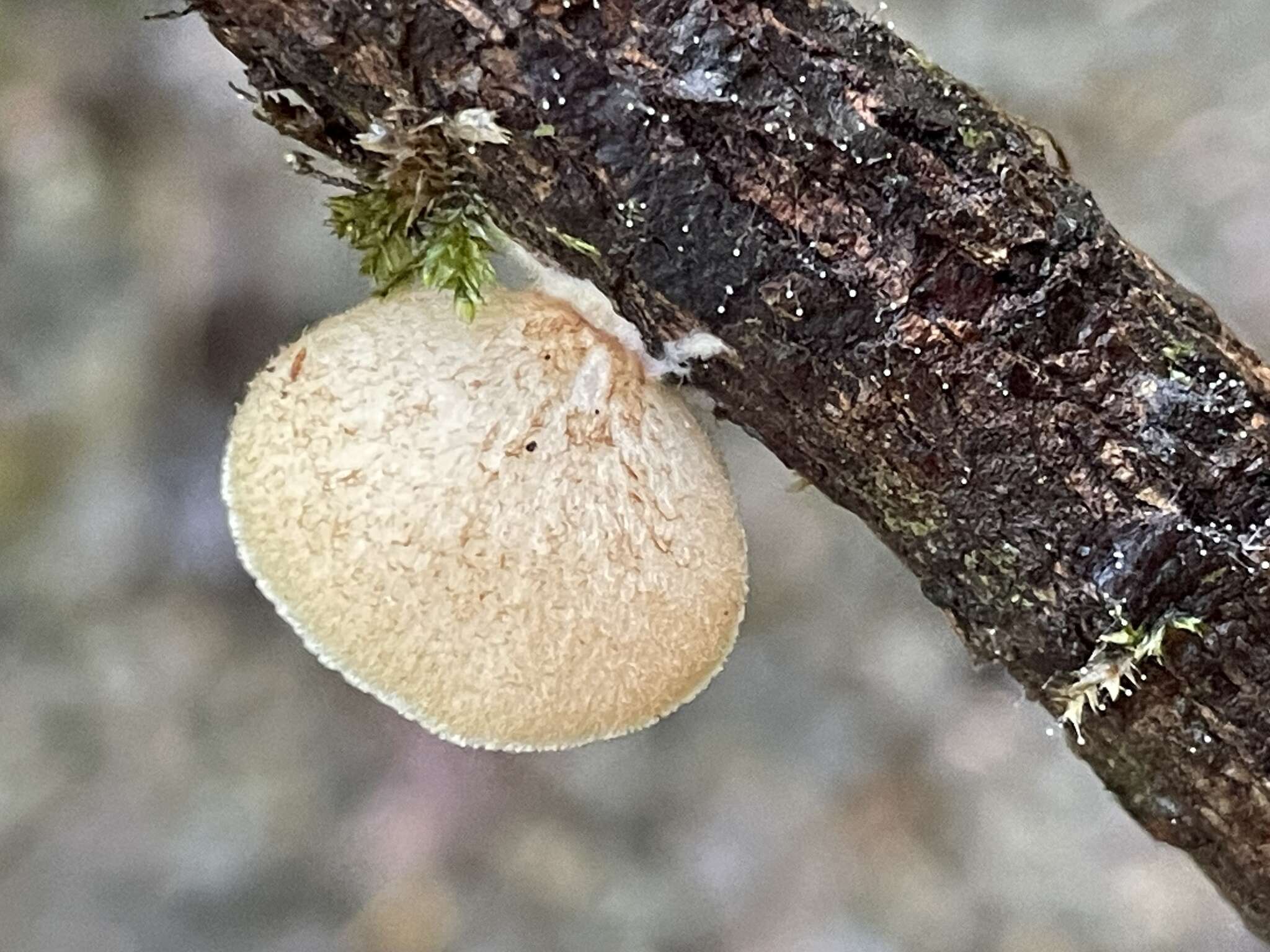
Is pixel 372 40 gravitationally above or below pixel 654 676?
above

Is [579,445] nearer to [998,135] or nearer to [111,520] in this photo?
[998,135]

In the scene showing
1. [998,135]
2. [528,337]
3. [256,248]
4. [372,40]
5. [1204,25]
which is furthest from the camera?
[256,248]

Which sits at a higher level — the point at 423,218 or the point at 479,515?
the point at 423,218

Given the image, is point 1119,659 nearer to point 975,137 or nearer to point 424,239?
point 975,137

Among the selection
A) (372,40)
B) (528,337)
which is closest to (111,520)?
(528,337)

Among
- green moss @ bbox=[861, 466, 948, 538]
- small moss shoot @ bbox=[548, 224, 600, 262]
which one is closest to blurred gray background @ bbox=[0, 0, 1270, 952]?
green moss @ bbox=[861, 466, 948, 538]

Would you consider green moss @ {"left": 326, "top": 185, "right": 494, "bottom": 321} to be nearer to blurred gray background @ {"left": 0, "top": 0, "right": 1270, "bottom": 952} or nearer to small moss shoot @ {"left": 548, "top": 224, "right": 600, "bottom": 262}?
small moss shoot @ {"left": 548, "top": 224, "right": 600, "bottom": 262}

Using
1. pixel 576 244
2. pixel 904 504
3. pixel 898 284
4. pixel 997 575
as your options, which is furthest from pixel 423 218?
pixel 997 575
